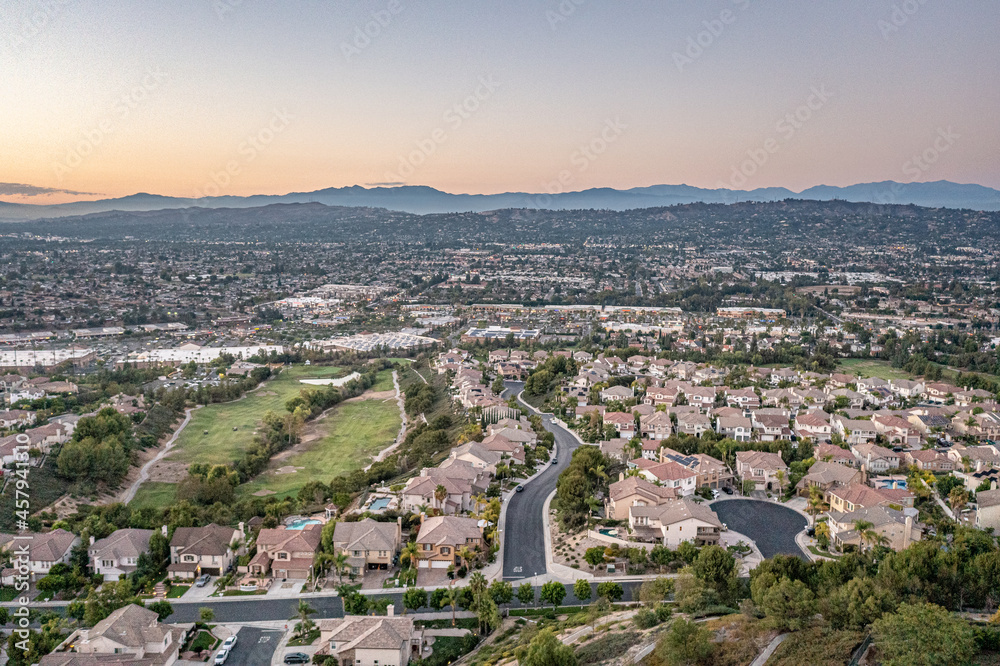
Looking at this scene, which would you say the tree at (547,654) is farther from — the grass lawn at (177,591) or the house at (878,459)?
the house at (878,459)

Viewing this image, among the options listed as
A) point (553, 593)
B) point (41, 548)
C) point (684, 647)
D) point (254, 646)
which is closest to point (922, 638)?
point (684, 647)

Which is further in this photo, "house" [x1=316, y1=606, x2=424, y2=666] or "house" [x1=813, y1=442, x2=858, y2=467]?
"house" [x1=813, y1=442, x2=858, y2=467]

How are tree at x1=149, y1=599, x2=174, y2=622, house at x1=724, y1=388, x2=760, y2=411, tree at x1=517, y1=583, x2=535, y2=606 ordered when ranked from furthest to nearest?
house at x1=724, y1=388, x2=760, y2=411, tree at x1=517, y1=583, x2=535, y2=606, tree at x1=149, y1=599, x2=174, y2=622

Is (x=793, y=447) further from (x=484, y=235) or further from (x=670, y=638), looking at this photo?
(x=484, y=235)

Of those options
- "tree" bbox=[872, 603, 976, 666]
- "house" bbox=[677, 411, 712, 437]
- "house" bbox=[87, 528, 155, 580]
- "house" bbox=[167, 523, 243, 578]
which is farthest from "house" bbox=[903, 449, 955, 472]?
"house" bbox=[87, 528, 155, 580]

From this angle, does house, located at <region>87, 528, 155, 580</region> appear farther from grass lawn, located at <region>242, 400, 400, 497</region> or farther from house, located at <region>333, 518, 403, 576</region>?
grass lawn, located at <region>242, 400, 400, 497</region>

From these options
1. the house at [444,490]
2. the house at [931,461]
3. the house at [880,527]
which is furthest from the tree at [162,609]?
the house at [931,461]

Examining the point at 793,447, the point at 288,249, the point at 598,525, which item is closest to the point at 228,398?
the point at 598,525
